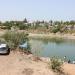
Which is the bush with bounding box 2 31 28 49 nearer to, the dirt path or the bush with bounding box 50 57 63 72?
the dirt path

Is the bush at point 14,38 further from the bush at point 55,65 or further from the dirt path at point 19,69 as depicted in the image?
the bush at point 55,65

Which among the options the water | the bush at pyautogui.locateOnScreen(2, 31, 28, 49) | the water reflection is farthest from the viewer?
the water reflection

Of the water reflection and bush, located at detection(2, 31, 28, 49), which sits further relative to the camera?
the water reflection

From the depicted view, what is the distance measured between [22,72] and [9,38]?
13954mm

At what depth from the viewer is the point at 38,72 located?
15.7 meters

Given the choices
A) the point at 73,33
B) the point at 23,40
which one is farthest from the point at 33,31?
the point at 23,40

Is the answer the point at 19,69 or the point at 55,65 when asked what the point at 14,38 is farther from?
the point at 19,69

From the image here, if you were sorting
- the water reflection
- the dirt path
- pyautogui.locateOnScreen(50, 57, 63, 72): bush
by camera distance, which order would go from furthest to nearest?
the water reflection, pyautogui.locateOnScreen(50, 57, 63, 72): bush, the dirt path

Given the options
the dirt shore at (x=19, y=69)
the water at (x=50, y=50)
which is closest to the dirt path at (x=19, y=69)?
the dirt shore at (x=19, y=69)

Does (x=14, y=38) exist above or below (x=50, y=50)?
above

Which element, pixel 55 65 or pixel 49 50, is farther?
pixel 49 50

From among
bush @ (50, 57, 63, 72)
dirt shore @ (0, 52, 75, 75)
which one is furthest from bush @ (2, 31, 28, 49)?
bush @ (50, 57, 63, 72)

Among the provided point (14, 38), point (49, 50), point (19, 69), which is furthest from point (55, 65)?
point (49, 50)

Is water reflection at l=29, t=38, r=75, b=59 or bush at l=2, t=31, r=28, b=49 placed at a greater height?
bush at l=2, t=31, r=28, b=49
